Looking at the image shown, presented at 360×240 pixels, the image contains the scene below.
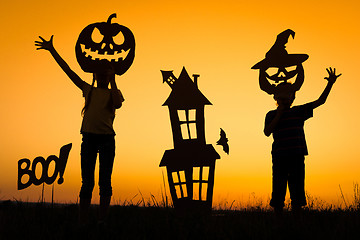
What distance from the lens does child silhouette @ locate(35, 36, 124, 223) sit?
519 centimetres

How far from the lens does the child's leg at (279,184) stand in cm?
584

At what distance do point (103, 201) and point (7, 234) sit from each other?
1.10 metres

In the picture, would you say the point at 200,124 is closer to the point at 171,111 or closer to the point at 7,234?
the point at 171,111

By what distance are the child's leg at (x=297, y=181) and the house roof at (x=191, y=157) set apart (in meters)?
2.03

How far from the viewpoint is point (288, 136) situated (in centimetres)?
583

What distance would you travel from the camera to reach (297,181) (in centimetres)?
581

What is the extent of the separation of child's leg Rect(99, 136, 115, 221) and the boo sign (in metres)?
1.90

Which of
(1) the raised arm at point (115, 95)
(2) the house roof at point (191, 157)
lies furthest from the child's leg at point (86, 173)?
(2) the house roof at point (191, 157)

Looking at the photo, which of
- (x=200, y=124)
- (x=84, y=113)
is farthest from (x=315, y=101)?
(x=84, y=113)

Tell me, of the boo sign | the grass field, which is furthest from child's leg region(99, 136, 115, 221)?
the boo sign

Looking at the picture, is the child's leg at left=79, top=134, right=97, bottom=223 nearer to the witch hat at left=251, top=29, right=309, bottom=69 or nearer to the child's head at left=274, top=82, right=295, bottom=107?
the child's head at left=274, top=82, right=295, bottom=107

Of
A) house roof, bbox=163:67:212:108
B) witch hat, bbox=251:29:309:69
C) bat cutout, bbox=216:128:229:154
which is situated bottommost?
bat cutout, bbox=216:128:229:154

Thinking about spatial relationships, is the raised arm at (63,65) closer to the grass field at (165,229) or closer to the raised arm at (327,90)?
the grass field at (165,229)

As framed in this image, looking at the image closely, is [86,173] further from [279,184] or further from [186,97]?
[186,97]
